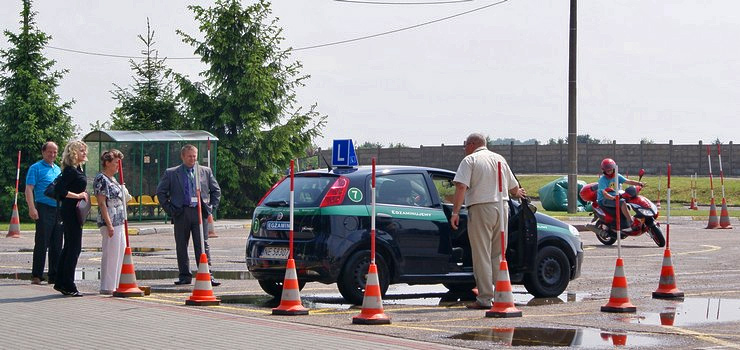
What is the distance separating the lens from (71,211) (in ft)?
51.3

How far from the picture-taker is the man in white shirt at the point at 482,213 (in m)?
14.0

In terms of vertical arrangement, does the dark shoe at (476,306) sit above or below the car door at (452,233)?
below

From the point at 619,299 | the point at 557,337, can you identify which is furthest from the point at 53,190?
the point at 557,337

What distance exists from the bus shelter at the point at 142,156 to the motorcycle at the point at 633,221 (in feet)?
49.7

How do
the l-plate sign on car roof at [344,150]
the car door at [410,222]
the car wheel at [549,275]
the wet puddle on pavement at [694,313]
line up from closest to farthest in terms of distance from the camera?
the wet puddle on pavement at [694,313] < the car door at [410,222] < the car wheel at [549,275] < the l-plate sign on car roof at [344,150]

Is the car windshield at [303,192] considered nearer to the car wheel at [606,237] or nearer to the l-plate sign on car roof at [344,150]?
the car wheel at [606,237]

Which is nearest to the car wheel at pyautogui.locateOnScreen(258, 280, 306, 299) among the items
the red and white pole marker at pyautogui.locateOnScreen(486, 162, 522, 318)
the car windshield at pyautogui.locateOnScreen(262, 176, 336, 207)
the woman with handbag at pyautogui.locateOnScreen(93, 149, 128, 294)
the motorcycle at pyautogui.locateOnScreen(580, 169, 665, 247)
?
the car windshield at pyautogui.locateOnScreen(262, 176, 336, 207)

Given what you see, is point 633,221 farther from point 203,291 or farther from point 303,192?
point 203,291

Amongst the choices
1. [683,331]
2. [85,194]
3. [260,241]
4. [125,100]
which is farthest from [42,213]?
[125,100]

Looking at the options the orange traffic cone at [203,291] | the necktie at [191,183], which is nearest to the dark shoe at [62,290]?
the orange traffic cone at [203,291]

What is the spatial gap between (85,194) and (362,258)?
3.75 m

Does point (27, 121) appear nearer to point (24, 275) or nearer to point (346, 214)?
point (24, 275)

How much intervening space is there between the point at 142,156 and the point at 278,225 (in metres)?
23.9

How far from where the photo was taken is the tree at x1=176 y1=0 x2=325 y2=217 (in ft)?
139
